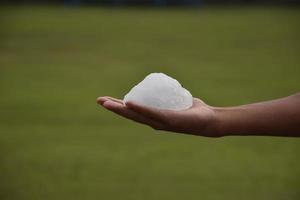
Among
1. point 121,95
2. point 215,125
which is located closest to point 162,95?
point 215,125

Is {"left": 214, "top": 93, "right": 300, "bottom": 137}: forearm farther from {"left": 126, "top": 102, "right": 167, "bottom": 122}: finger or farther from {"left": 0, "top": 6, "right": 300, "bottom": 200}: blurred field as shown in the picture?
{"left": 0, "top": 6, "right": 300, "bottom": 200}: blurred field

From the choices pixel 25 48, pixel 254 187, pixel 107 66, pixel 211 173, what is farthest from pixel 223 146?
pixel 25 48

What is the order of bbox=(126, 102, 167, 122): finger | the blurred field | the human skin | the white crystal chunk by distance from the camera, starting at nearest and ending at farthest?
bbox=(126, 102, 167, 122): finger → the human skin → the white crystal chunk → the blurred field

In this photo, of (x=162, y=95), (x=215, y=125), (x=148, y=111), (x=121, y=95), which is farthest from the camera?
(x=121, y=95)

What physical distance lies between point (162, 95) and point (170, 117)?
330 millimetres

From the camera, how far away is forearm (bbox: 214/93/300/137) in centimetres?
201

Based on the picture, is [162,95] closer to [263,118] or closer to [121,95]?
[263,118]

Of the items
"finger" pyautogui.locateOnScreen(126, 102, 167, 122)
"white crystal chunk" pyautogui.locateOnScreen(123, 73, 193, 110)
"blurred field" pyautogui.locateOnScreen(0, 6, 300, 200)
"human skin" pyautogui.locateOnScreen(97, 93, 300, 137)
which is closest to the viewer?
"finger" pyautogui.locateOnScreen(126, 102, 167, 122)

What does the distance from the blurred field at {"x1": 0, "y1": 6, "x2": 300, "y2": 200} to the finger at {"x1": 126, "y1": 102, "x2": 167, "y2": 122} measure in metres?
2.03

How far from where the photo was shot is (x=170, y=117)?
6.12 feet

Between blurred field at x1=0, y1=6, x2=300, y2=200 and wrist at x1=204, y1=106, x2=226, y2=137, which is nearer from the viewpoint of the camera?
wrist at x1=204, y1=106, x2=226, y2=137

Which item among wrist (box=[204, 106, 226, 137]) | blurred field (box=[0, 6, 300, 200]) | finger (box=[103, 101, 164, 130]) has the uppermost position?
finger (box=[103, 101, 164, 130])

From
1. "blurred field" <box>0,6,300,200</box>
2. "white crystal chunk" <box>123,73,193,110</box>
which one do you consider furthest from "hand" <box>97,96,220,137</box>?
"blurred field" <box>0,6,300,200</box>

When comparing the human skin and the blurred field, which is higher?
the human skin
